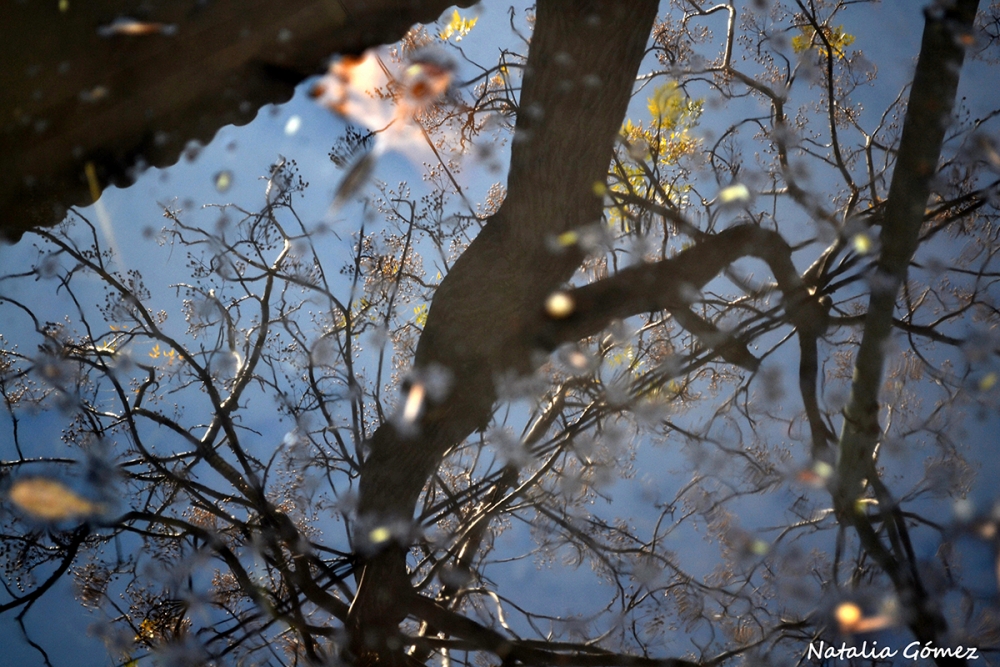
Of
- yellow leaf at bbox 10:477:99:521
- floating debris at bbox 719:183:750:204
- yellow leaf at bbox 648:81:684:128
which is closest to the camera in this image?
yellow leaf at bbox 10:477:99:521

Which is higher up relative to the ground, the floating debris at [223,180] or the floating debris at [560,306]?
the floating debris at [223,180]

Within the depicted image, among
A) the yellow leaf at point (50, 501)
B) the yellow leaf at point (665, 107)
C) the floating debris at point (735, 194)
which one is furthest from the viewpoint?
the yellow leaf at point (665, 107)

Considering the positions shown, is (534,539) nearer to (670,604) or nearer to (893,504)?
(670,604)

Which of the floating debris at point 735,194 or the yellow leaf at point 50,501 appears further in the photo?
the floating debris at point 735,194

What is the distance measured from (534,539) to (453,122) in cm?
126

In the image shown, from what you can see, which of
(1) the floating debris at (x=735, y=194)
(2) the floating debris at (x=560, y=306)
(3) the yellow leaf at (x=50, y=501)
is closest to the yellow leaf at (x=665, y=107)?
(1) the floating debris at (x=735, y=194)

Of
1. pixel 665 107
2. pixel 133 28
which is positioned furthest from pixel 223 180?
pixel 665 107

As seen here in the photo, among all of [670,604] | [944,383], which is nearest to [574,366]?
[670,604]

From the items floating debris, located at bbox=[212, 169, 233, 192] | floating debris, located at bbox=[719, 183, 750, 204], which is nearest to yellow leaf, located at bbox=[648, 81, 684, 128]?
floating debris, located at bbox=[719, 183, 750, 204]

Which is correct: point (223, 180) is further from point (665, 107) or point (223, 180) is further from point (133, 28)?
point (665, 107)

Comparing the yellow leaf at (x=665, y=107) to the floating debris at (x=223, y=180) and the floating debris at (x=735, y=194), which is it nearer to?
the floating debris at (x=735, y=194)

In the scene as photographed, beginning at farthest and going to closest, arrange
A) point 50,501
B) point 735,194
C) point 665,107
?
1. point 665,107
2. point 735,194
3. point 50,501

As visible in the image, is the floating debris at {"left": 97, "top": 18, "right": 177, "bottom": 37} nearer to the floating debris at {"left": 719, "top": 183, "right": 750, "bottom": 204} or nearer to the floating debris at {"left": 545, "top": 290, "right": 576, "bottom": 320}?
the floating debris at {"left": 545, "top": 290, "right": 576, "bottom": 320}

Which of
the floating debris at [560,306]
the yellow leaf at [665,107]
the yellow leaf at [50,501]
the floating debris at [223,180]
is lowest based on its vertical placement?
the yellow leaf at [50,501]
